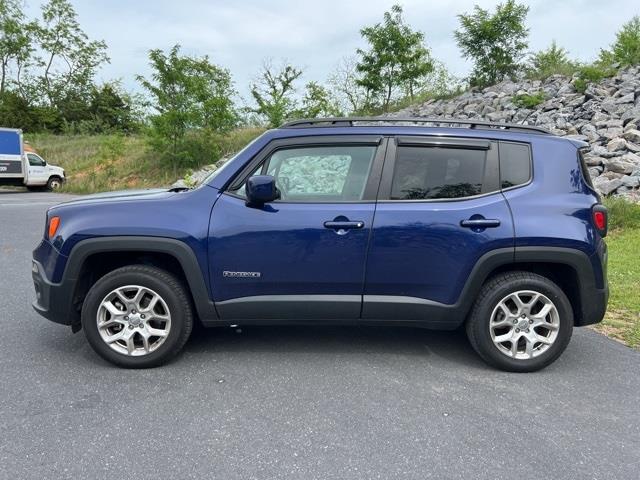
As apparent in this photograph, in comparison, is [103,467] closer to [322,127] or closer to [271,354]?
[271,354]

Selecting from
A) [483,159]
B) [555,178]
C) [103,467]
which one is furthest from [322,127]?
[103,467]

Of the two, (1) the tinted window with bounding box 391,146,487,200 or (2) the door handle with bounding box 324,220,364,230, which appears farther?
(1) the tinted window with bounding box 391,146,487,200

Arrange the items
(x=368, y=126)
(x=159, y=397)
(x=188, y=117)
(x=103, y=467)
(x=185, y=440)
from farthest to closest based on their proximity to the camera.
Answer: (x=188, y=117), (x=368, y=126), (x=159, y=397), (x=185, y=440), (x=103, y=467)

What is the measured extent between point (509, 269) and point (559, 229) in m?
0.46

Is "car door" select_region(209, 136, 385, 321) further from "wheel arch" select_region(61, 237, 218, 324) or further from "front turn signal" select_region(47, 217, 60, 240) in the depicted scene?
"front turn signal" select_region(47, 217, 60, 240)

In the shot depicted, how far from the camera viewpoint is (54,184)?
23.6 meters

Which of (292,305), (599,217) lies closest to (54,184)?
(292,305)

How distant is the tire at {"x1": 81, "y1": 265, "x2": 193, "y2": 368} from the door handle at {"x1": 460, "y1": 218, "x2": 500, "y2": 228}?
2.10 meters

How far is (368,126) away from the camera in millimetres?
3652

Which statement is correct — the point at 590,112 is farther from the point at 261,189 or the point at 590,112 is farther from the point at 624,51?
the point at 261,189

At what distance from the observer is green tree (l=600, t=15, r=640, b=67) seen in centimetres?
1729

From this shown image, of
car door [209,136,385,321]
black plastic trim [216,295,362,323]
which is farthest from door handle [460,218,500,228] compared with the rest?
black plastic trim [216,295,362,323]

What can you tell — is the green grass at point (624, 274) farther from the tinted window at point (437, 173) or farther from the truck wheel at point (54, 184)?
the truck wheel at point (54, 184)

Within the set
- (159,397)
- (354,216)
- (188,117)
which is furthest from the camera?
(188,117)
